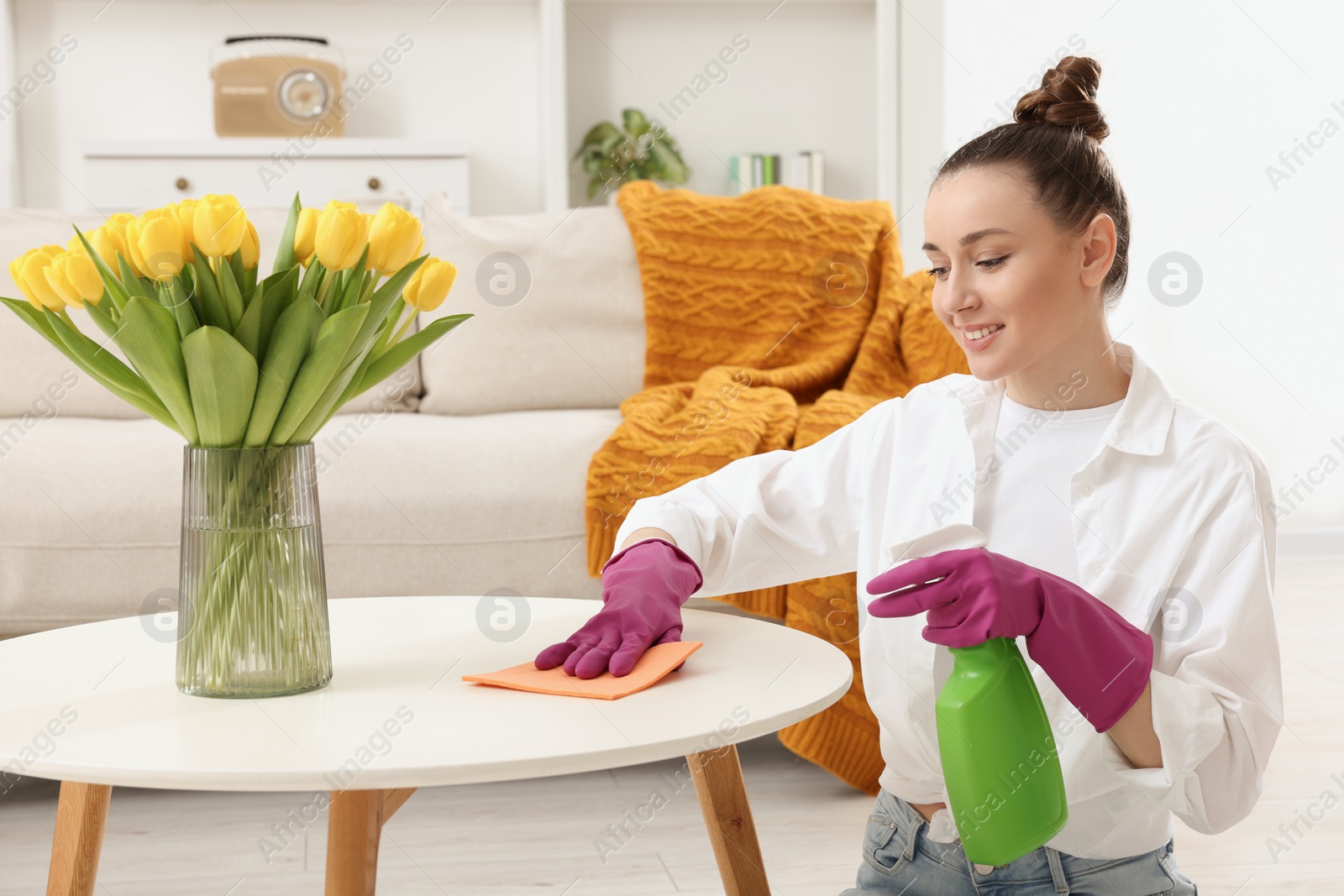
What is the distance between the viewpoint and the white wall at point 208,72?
11.5 feet

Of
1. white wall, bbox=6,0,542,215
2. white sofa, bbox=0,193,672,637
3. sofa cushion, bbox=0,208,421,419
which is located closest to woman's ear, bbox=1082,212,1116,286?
white sofa, bbox=0,193,672,637

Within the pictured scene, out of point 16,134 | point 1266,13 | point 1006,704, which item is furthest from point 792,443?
point 16,134

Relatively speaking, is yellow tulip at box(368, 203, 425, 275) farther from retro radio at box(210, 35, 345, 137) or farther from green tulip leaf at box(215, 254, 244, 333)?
retro radio at box(210, 35, 345, 137)

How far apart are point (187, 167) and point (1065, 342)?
3.02 metres

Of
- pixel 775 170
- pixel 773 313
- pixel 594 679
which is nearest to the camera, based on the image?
pixel 594 679

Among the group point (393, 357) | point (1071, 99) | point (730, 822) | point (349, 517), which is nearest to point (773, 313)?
point (349, 517)

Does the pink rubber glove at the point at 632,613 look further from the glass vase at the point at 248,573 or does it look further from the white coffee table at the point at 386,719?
the glass vase at the point at 248,573

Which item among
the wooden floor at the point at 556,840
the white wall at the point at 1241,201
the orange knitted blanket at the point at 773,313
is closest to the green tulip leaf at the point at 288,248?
the wooden floor at the point at 556,840

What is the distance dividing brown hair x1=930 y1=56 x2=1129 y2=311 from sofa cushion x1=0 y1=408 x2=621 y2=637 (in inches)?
37.1

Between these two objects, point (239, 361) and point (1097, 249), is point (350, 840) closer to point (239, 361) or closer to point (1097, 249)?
point (239, 361)

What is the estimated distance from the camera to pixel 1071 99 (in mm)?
932

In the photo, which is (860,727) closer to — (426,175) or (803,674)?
(803,674)

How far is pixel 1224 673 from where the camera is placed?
0.74 m

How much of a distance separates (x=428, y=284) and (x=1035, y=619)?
1.43 ft
